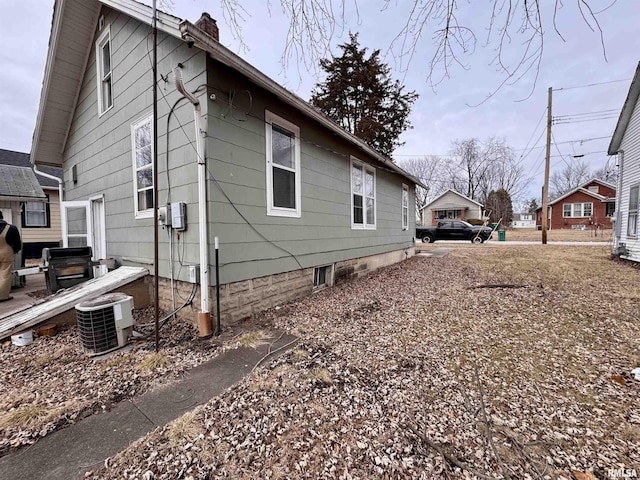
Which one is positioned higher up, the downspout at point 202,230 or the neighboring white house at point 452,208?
the neighboring white house at point 452,208

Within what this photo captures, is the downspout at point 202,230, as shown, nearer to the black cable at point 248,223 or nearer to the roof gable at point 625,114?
the black cable at point 248,223

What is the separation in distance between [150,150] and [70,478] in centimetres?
436

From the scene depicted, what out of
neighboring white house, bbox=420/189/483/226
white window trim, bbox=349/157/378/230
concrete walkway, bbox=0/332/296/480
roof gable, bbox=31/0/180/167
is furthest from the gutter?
neighboring white house, bbox=420/189/483/226

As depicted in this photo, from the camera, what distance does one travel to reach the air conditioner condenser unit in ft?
10.2

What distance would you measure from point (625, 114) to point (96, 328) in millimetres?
14423

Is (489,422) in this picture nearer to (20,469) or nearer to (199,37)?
(20,469)

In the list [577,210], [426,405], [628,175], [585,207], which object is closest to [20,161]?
[426,405]

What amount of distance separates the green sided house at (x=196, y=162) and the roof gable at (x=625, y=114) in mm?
7730

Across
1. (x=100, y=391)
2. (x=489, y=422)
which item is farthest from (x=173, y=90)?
(x=489, y=422)

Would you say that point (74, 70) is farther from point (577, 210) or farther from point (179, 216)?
point (577, 210)

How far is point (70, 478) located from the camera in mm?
1591

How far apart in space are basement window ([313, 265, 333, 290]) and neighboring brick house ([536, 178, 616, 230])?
32977 millimetres

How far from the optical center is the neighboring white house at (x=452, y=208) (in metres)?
31.8

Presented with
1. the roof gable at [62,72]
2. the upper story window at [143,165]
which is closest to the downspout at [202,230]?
the upper story window at [143,165]
